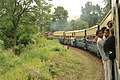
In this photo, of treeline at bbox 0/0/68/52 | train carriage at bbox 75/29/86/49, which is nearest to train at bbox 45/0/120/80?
train carriage at bbox 75/29/86/49

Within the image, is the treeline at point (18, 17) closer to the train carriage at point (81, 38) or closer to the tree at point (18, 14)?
the tree at point (18, 14)

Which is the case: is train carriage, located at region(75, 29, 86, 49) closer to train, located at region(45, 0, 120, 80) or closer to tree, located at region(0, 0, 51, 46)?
train, located at region(45, 0, 120, 80)

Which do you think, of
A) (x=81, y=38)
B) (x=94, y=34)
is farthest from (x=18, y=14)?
(x=94, y=34)

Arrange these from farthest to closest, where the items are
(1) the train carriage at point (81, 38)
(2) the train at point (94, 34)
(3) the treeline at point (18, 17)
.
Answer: (3) the treeline at point (18, 17) < (1) the train carriage at point (81, 38) < (2) the train at point (94, 34)

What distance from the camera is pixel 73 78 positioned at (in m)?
13.6

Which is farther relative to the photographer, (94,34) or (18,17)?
(18,17)

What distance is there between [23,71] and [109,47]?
5376mm

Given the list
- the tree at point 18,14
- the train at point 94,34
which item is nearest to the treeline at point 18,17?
the tree at point 18,14

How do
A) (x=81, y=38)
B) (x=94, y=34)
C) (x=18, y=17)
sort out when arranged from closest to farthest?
(x=94, y=34), (x=81, y=38), (x=18, y=17)

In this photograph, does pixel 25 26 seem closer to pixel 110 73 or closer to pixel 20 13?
pixel 20 13

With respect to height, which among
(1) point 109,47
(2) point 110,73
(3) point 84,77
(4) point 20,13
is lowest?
(3) point 84,77

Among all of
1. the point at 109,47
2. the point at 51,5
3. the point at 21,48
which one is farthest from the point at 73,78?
the point at 51,5

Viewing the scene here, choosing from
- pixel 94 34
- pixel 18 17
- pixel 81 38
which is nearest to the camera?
pixel 94 34

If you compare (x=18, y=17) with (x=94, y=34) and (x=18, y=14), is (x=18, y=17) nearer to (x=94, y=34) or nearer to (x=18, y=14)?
(x=18, y=14)
